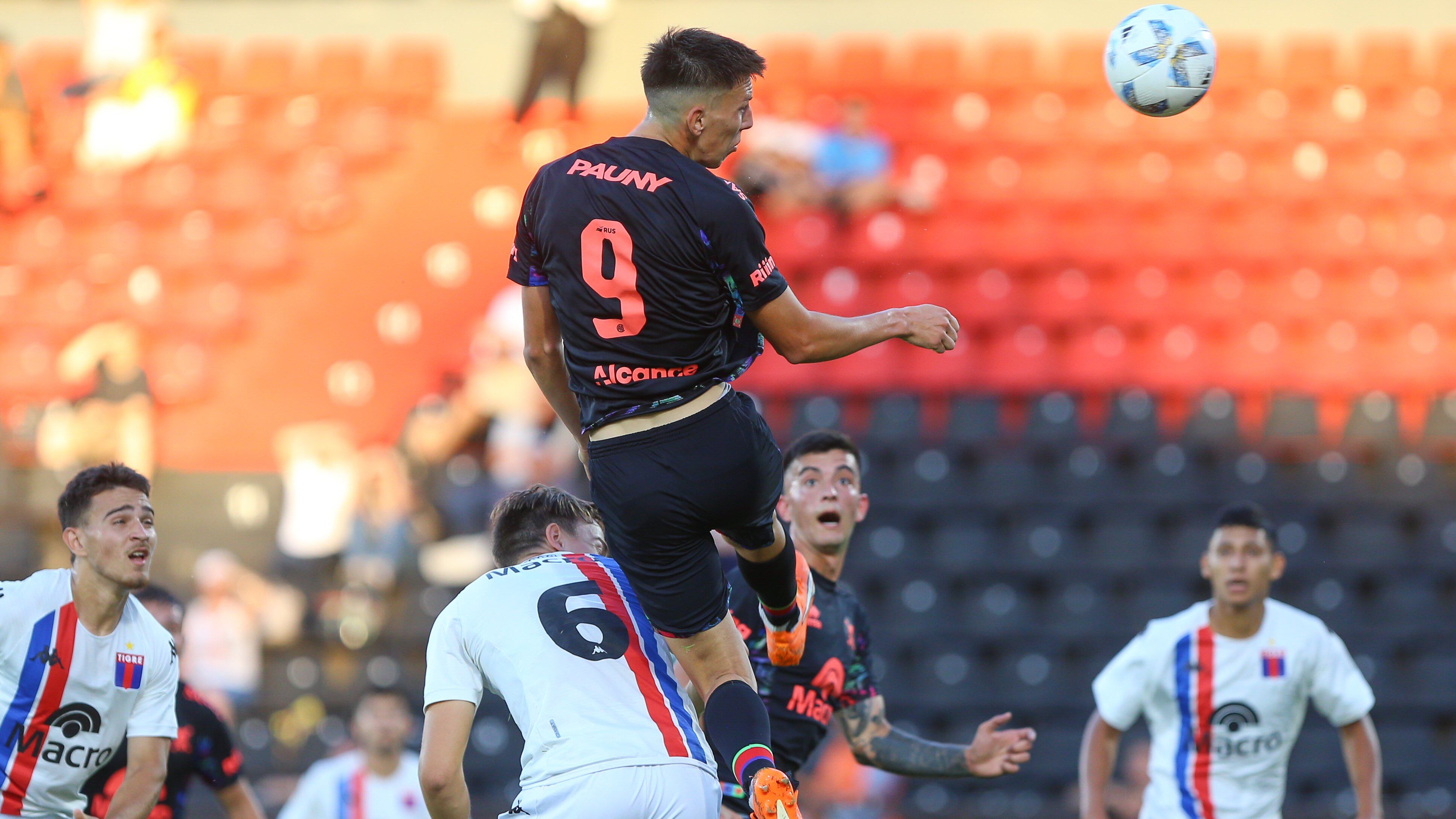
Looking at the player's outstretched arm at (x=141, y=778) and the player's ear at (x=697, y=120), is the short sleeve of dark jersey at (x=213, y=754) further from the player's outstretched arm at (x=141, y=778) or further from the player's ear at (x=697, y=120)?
the player's ear at (x=697, y=120)

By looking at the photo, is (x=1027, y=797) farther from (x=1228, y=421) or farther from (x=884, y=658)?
(x=1228, y=421)

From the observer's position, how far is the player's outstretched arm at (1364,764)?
20.7 feet

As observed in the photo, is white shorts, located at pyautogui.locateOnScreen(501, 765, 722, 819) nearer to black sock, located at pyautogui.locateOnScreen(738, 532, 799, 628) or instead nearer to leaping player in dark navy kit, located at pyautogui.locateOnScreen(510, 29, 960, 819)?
leaping player in dark navy kit, located at pyautogui.locateOnScreen(510, 29, 960, 819)

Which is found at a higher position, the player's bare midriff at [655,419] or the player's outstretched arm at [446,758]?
the player's bare midriff at [655,419]

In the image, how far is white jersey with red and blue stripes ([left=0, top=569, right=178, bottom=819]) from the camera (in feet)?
16.9

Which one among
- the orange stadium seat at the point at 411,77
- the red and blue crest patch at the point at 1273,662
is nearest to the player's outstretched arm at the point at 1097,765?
the red and blue crest patch at the point at 1273,662

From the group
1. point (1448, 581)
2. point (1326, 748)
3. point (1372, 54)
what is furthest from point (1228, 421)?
point (1372, 54)

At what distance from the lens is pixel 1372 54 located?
43.7 feet

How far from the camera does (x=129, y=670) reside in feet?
17.3

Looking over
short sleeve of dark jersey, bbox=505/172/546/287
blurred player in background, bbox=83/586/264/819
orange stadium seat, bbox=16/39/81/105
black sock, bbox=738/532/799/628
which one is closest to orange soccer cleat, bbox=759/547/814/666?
black sock, bbox=738/532/799/628

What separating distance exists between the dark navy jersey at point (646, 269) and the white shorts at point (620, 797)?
97 cm

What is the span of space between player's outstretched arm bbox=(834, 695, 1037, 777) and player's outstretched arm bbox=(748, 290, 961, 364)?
1643 mm

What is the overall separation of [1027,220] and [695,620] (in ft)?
30.0

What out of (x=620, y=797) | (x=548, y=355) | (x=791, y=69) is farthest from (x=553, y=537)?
(x=791, y=69)
